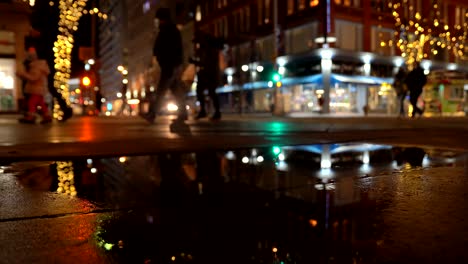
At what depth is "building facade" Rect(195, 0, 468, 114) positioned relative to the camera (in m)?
38.9

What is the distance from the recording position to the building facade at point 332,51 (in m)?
38.9

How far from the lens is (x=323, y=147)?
6.40m

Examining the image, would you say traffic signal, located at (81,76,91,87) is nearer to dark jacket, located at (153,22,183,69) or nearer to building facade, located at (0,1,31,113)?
building facade, located at (0,1,31,113)

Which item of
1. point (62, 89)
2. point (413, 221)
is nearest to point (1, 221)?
point (413, 221)

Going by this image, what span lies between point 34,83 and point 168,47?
4.69 m

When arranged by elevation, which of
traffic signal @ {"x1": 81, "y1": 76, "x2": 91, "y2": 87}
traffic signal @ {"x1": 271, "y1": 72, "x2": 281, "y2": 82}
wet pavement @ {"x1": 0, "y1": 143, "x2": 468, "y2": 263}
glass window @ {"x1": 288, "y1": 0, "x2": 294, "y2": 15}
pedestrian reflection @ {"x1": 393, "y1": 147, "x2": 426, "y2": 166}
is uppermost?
glass window @ {"x1": 288, "y1": 0, "x2": 294, "y2": 15}

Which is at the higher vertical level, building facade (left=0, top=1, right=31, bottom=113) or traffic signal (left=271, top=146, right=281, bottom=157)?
building facade (left=0, top=1, right=31, bottom=113)

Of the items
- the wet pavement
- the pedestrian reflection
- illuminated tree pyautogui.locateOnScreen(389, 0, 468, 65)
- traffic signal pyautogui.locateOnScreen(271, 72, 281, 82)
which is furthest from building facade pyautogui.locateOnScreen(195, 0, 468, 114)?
the wet pavement

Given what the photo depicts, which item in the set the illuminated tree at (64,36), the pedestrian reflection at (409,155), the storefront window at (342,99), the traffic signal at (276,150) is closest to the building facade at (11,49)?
the illuminated tree at (64,36)

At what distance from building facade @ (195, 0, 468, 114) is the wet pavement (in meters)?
31.3

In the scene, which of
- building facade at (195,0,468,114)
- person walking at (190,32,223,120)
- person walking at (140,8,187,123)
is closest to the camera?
person walking at (140,8,187,123)

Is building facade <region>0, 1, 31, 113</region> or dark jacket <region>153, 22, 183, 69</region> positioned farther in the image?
building facade <region>0, 1, 31, 113</region>

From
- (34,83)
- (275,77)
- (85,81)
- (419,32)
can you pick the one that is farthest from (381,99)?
(34,83)

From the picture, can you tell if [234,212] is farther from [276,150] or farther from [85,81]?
[85,81]
